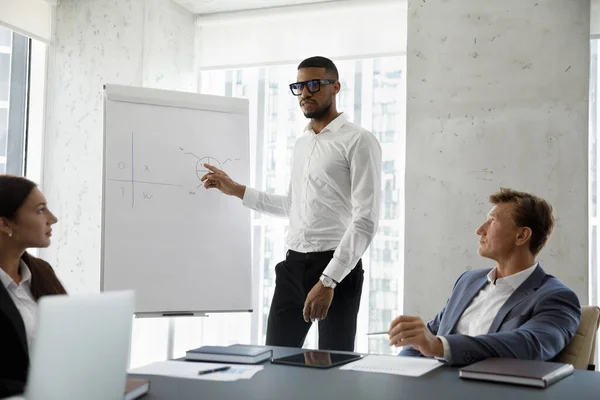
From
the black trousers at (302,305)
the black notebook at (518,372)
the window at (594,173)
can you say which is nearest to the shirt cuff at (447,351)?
the black notebook at (518,372)

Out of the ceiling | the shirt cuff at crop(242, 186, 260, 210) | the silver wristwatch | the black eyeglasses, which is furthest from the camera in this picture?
the ceiling

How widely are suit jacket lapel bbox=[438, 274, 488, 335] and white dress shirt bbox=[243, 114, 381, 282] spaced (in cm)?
53

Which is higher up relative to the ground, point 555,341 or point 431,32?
point 431,32

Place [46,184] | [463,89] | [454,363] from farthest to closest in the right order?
[46,184], [463,89], [454,363]

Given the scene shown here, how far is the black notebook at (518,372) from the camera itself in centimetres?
149

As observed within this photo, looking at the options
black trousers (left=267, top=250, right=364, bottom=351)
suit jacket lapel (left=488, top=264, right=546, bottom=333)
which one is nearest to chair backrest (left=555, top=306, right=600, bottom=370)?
suit jacket lapel (left=488, top=264, right=546, bottom=333)

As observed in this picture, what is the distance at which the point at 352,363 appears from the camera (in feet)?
5.83

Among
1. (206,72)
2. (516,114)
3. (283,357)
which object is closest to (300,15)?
(206,72)

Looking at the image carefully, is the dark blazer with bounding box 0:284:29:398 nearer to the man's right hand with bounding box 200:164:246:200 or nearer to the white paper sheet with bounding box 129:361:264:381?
the white paper sheet with bounding box 129:361:264:381

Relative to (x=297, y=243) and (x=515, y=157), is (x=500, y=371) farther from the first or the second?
(x=515, y=157)

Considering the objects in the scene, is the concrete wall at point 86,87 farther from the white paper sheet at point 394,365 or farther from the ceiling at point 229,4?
the white paper sheet at point 394,365

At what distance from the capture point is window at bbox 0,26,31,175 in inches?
162

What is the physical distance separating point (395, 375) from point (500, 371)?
0.24 meters

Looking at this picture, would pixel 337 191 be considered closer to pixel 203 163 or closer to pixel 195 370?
pixel 203 163
